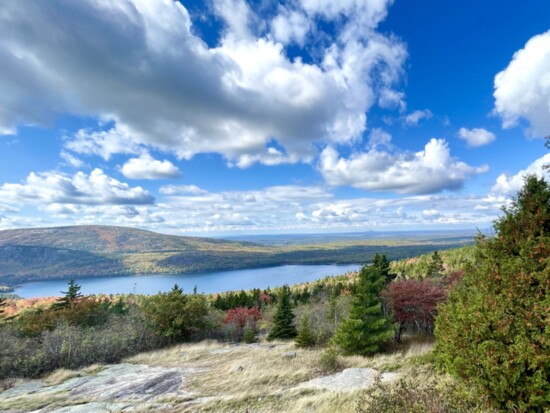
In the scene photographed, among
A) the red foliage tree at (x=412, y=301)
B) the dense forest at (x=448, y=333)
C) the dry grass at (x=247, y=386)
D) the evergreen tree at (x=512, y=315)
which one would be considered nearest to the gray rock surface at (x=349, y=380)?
the dry grass at (x=247, y=386)

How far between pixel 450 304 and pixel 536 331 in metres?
2.88

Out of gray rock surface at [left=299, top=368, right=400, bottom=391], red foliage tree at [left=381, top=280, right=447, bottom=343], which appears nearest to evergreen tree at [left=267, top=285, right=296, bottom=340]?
red foliage tree at [left=381, top=280, right=447, bottom=343]

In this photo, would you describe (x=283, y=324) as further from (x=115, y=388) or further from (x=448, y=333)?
(x=448, y=333)

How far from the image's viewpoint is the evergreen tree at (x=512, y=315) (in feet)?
18.9

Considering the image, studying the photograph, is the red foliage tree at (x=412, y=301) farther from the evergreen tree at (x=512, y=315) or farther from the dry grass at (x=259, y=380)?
the evergreen tree at (x=512, y=315)

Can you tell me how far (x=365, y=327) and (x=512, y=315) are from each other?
1220 centimetres

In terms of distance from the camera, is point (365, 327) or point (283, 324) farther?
point (283, 324)

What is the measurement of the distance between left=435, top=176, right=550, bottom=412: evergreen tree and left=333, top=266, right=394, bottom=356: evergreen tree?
9546 mm

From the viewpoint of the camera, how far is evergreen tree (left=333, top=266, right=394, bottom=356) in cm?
1706

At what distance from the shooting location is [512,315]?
6.27 metres

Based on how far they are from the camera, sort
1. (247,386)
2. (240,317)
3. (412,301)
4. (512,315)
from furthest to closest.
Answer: (240,317)
(412,301)
(247,386)
(512,315)

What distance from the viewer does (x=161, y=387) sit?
12.6 meters

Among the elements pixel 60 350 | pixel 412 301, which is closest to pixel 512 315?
pixel 412 301

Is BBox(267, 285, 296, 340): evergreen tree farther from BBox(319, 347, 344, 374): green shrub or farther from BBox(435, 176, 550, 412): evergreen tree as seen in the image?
BBox(435, 176, 550, 412): evergreen tree
